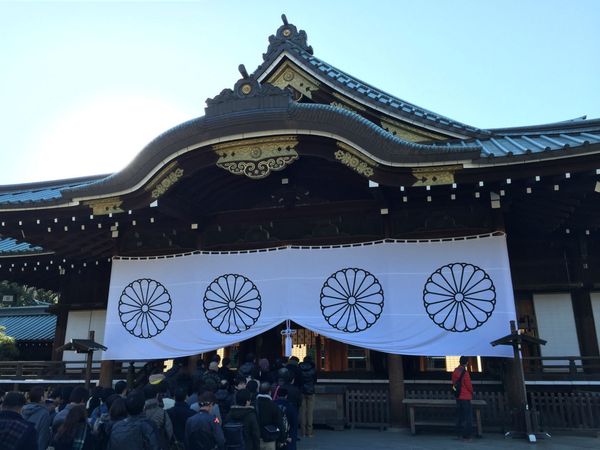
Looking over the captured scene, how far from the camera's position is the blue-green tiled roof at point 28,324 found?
54.4 ft

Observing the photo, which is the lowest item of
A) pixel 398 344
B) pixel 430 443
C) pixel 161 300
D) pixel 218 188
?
pixel 430 443

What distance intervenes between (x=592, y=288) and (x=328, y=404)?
6.11 meters

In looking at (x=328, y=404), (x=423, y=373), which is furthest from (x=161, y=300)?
(x=423, y=373)

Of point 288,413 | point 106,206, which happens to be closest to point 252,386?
point 288,413

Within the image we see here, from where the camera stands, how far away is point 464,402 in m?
7.19

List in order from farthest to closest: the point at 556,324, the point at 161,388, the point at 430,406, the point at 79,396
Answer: the point at 556,324, the point at 430,406, the point at 161,388, the point at 79,396

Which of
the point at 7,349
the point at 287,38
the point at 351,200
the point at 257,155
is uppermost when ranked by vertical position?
the point at 287,38

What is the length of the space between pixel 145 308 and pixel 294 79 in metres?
6.36

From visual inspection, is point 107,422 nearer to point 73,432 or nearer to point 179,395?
point 73,432

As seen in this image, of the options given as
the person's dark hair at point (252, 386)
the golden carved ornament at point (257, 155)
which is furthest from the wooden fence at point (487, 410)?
the golden carved ornament at point (257, 155)

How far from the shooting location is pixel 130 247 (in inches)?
412

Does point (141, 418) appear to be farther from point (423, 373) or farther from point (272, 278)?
point (423, 373)

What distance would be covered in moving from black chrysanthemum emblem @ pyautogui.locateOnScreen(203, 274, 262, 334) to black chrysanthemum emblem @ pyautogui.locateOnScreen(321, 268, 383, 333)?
1.43 metres

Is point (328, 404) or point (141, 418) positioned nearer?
point (141, 418)
